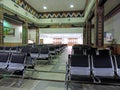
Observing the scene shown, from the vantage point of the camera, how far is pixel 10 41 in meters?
12.4

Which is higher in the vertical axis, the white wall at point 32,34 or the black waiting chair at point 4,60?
the white wall at point 32,34

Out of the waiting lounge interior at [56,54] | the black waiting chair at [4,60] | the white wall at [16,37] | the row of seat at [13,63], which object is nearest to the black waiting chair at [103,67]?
the waiting lounge interior at [56,54]

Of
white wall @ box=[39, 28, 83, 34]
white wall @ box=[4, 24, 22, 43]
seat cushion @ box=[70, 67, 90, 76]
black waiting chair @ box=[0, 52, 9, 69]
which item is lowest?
seat cushion @ box=[70, 67, 90, 76]

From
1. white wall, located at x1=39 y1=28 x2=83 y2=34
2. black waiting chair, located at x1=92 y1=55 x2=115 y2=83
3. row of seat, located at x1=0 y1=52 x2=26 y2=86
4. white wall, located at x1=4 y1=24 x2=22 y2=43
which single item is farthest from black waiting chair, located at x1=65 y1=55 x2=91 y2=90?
white wall, located at x1=39 y1=28 x2=83 y2=34

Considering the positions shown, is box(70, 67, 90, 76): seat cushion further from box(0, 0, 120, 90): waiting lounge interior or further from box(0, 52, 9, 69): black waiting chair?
box(0, 52, 9, 69): black waiting chair

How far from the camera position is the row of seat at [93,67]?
3.12 meters

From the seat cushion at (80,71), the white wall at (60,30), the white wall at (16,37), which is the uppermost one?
the white wall at (60,30)

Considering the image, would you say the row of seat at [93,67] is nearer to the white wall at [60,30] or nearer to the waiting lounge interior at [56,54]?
the waiting lounge interior at [56,54]

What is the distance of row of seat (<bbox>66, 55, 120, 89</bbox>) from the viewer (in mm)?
3119

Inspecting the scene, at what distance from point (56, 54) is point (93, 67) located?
20.5 ft

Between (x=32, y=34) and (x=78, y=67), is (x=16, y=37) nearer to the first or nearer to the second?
(x=32, y=34)

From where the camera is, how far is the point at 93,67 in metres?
3.23

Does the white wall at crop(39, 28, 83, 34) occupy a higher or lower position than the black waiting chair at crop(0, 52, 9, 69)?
higher

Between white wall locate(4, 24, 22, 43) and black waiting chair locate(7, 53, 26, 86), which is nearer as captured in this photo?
black waiting chair locate(7, 53, 26, 86)
